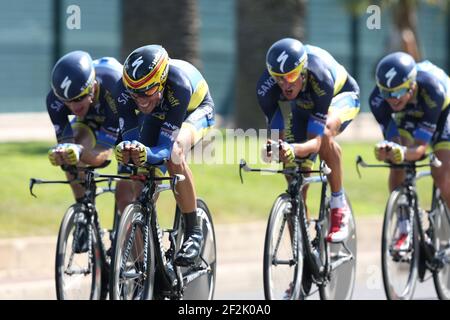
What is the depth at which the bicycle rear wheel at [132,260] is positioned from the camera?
7.60 meters

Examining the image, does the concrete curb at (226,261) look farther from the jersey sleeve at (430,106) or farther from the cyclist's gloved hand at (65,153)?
the cyclist's gloved hand at (65,153)

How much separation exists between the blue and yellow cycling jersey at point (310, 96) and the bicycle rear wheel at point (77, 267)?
5.13 ft

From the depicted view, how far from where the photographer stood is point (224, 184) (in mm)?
14836

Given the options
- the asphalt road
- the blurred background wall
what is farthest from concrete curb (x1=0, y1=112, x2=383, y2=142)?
the asphalt road

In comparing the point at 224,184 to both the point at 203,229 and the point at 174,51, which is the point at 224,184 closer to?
the point at 174,51

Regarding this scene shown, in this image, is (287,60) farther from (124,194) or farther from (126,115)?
(124,194)

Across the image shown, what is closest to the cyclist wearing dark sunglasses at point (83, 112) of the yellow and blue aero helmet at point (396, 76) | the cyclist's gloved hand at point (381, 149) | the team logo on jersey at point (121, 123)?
the team logo on jersey at point (121, 123)

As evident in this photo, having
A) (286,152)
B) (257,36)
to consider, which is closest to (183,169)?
(286,152)

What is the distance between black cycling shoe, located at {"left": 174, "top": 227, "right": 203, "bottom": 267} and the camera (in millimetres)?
8133

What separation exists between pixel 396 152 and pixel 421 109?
0.70m

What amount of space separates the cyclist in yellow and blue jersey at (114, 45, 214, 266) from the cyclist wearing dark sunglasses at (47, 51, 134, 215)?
0.43m

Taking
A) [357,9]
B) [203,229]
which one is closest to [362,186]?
[203,229]

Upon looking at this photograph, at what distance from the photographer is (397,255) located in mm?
9773

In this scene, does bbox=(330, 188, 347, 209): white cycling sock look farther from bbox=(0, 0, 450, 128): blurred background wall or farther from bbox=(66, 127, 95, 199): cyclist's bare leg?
bbox=(0, 0, 450, 128): blurred background wall
